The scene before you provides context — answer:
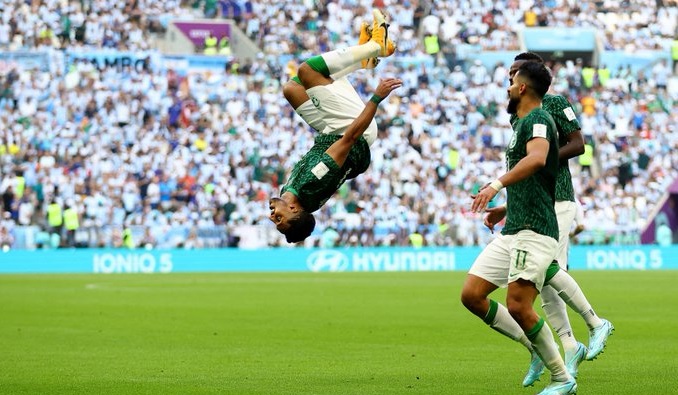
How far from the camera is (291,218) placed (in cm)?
1036

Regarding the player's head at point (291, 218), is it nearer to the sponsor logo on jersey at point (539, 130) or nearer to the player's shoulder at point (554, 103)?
the sponsor logo on jersey at point (539, 130)

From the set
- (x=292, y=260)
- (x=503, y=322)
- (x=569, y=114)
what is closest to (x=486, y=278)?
(x=503, y=322)

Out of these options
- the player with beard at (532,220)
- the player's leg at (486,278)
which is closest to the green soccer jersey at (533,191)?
the player with beard at (532,220)

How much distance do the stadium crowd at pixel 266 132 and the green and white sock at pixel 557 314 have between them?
26.2 m

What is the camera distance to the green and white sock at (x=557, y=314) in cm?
1102

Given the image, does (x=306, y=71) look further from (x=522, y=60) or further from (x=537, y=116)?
(x=537, y=116)

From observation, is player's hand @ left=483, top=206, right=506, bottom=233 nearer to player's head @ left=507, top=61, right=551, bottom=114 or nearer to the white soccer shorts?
the white soccer shorts

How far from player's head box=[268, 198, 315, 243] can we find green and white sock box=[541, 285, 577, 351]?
7.52ft

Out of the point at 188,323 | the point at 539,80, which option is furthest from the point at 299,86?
the point at 188,323

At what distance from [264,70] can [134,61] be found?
448 centimetres

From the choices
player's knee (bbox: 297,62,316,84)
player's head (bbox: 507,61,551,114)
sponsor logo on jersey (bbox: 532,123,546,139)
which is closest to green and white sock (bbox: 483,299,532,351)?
sponsor logo on jersey (bbox: 532,123,546,139)

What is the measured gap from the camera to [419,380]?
36.8ft

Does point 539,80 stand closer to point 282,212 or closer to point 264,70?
point 282,212

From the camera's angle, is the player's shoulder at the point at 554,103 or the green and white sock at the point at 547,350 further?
the player's shoulder at the point at 554,103
